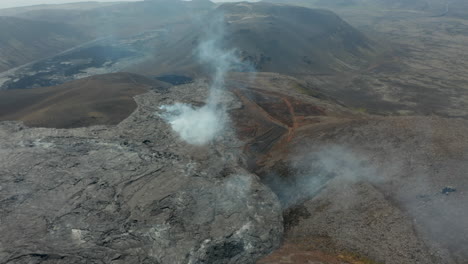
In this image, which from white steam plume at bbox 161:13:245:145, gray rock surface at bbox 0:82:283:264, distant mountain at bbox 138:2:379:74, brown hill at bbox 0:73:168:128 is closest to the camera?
gray rock surface at bbox 0:82:283:264

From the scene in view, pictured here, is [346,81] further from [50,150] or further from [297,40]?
[50,150]

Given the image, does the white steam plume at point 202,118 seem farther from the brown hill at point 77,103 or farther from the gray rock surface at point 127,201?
the brown hill at point 77,103

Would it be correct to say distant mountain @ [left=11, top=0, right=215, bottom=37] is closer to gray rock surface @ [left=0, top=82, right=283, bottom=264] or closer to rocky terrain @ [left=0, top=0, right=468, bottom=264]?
rocky terrain @ [left=0, top=0, right=468, bottom=264]

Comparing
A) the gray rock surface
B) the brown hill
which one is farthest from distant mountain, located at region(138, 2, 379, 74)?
the gray rock surface

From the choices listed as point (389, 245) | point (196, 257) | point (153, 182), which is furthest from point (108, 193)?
point (389, 245)

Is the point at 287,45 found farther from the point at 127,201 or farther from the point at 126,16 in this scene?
the point at 126,16
